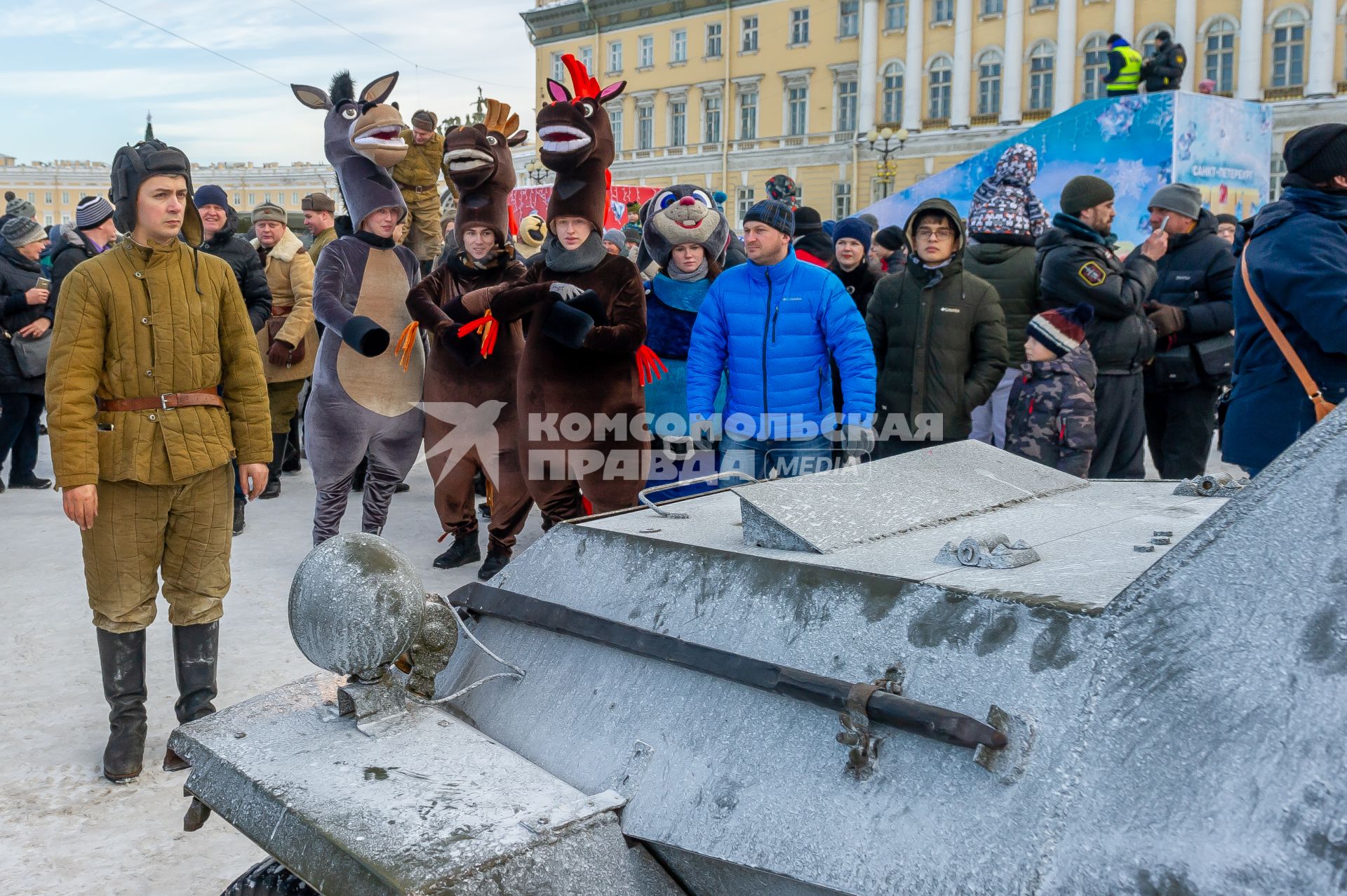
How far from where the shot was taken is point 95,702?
3.90m

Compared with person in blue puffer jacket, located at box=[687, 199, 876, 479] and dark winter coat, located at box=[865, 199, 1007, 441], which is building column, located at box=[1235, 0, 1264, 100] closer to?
dark winter coat, located at box=[865, 199, 1007, 441]

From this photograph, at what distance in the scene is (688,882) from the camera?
5.57 feet

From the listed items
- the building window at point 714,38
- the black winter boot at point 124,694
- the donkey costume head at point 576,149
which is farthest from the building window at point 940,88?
the black winter boot at point 124,694

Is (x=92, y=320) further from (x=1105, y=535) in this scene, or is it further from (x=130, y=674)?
(x=1105, y=535)

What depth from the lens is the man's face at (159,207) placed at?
331 cm

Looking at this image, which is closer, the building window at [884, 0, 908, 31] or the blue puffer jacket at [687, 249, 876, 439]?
the blue puffer jacket at [687, 249, 876, 439]

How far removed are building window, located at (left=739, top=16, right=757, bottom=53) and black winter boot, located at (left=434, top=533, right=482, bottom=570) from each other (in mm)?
41602

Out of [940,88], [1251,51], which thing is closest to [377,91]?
[1251,51]

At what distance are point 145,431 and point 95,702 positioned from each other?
3.94ft

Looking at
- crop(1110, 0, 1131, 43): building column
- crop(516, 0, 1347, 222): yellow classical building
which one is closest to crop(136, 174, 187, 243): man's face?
crop(516, 0, 1347, 222): yellow classical building

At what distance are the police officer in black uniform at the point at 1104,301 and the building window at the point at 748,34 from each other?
41452mm

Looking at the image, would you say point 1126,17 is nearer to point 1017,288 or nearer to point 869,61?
point 869,61

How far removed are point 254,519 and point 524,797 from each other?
217 inches

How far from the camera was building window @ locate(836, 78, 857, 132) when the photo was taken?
41375mm
